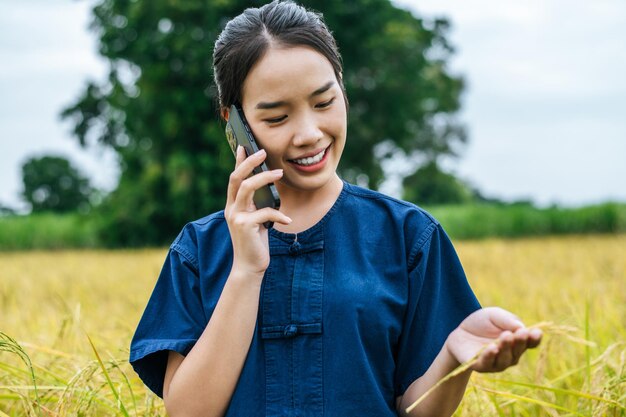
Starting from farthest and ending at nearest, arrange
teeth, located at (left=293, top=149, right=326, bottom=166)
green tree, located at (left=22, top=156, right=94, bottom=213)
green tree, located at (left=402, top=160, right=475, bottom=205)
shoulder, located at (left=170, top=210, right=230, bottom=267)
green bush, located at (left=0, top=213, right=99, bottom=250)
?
green tree, located at (left=22, top=156, right=94, bottom=213)
green tree, located at (left=402, top=160, right=475, bottom=205)
green bush, located at (left=0, top=213, right=99, bottom=250)
shoulder, located at (left=170, top=210, right=230, bottom=267)
teeth, located at (left=293, top=149, right=326, bottom=166)

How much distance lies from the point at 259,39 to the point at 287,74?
0.13 m

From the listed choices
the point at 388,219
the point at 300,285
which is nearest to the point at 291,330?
the point at 300,285

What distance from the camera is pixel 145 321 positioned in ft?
6.12

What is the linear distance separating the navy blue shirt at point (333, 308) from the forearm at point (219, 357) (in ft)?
0.14

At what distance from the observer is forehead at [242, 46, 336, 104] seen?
5.58ft

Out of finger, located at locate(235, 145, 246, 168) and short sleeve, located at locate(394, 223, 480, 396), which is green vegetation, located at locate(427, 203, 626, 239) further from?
finger, located at locate(235, 145, 246, 168)

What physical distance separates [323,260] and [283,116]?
0.37m

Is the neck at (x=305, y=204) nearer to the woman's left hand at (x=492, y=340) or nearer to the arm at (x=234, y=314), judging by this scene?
the arm at (x=234, y=314)

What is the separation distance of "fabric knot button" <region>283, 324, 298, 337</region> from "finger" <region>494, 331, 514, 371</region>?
48 cm

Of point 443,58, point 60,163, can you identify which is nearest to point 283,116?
point 443,58

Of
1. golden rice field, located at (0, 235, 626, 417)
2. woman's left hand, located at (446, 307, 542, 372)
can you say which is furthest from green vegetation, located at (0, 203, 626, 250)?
woman's left hand, located at (446, 307, 542, 372)

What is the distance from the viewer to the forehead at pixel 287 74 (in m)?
1.70

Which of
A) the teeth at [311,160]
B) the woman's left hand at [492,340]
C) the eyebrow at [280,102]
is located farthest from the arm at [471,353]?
the eyebrow at [280,102]

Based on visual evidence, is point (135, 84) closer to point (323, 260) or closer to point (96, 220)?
point (96, 220)
